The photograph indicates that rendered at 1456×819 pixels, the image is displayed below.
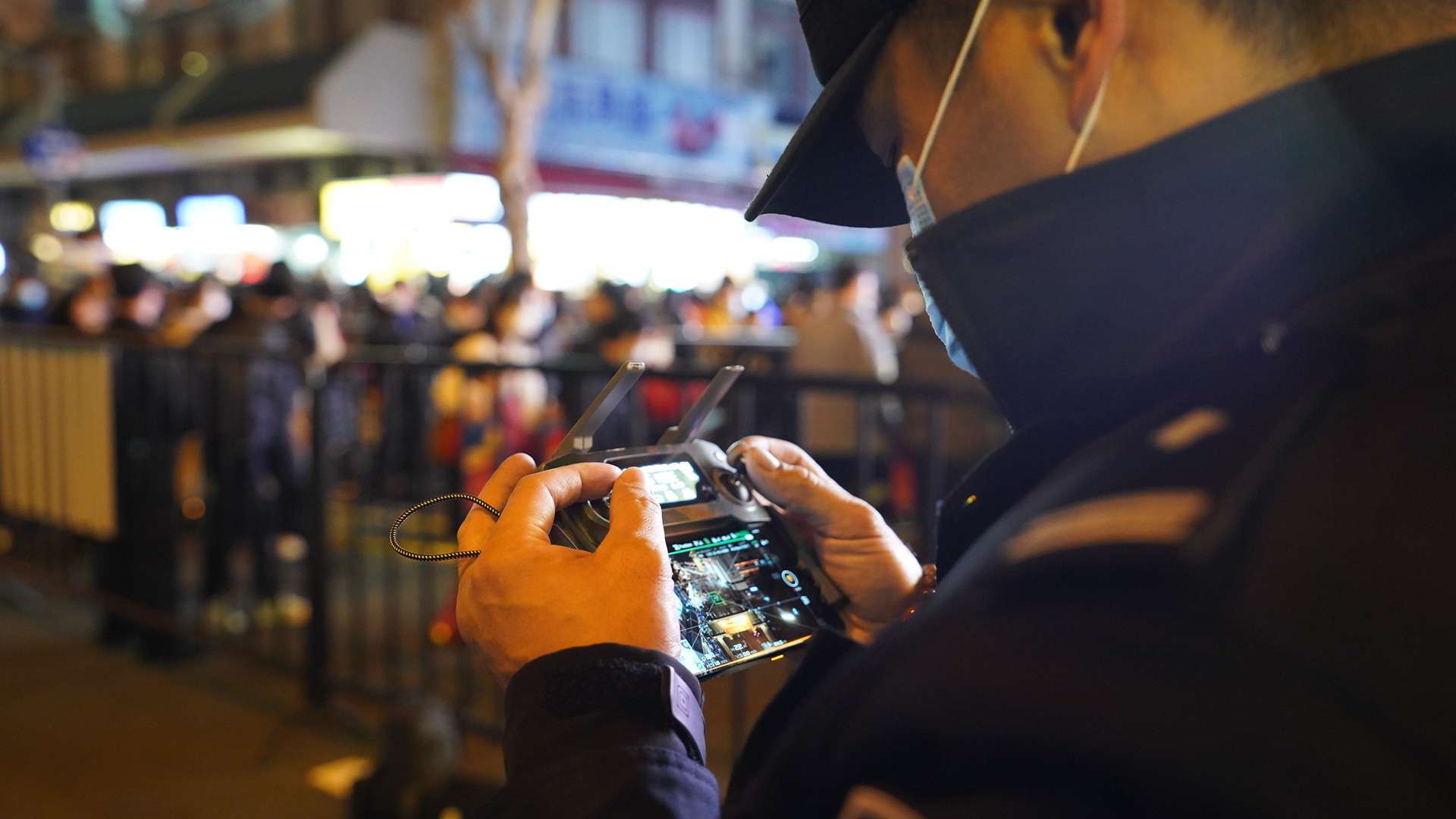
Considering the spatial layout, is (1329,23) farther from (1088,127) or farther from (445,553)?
(445,553)

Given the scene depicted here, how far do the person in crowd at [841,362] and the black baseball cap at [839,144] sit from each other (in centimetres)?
324

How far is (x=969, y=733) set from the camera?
2.25 feet

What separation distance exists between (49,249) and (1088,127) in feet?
88.9

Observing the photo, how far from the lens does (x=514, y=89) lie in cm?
1473

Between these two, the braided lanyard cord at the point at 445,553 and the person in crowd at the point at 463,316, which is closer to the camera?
the braided lanyard cord at the point at 445,553

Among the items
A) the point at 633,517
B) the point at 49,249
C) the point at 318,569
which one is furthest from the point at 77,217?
the point at 633,517

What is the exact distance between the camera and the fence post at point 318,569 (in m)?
5.01

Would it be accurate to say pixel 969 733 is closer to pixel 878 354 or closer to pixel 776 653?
pixel 776 653

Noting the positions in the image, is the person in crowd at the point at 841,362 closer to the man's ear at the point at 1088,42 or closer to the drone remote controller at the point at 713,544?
the drone remote controller at the point at 713,544

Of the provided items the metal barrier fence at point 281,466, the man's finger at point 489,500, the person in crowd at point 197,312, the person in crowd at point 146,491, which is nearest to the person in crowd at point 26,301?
the person in crowd at point 197,312

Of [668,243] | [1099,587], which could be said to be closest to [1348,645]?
[1099,587]

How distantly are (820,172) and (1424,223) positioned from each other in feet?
2.40

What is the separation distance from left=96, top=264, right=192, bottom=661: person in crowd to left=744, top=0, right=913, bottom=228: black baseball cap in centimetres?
488

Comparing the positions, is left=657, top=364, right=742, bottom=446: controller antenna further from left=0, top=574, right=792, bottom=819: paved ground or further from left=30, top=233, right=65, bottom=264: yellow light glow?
left=30, top=233, right=65, bottom=264: yellow light glow
